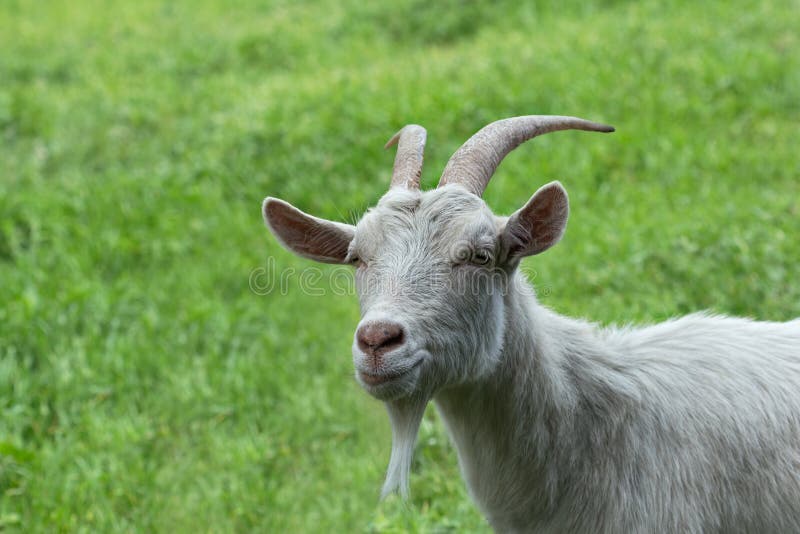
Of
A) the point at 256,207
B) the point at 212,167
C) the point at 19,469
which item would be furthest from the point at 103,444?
the point at 212,167

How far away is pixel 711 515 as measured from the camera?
3.33m

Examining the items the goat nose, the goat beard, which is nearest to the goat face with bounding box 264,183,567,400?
the goat nose

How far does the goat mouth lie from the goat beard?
9.5 inches

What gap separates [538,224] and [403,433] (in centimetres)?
91

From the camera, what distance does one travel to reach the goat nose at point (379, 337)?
2941 mm

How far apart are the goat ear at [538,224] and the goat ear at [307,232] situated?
2.01 ft

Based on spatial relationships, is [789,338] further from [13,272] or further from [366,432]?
[13,272]

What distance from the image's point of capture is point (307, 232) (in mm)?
3541

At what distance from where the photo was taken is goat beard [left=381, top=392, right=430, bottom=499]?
3316mm

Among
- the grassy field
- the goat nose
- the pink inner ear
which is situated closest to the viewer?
the goat nose

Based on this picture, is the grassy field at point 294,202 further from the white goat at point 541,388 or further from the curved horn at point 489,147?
the curved horn at point 489,147

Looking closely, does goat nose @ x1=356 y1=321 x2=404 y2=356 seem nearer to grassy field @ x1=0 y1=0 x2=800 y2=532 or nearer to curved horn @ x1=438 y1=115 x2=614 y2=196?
curved horn @ x1=438 y1=115 x2=614 y2=196

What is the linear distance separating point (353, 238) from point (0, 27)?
11.1m

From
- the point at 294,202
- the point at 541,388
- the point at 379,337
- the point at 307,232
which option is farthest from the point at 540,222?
the point at 294,202
